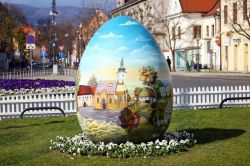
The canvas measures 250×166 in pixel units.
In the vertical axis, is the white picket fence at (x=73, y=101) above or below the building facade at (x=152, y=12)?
below

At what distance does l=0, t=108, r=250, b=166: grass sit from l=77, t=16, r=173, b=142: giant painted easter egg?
64cm

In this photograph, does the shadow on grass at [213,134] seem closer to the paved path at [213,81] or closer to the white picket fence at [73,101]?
the white picket fence at [73,101]

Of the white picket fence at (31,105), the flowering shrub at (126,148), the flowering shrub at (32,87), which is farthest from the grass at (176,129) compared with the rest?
the flowering shrub at (32,87)

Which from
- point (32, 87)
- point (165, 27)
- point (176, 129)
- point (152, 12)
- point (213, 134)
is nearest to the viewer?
point (213, 134)

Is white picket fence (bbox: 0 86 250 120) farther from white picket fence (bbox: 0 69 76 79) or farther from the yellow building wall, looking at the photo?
the yellow building wall

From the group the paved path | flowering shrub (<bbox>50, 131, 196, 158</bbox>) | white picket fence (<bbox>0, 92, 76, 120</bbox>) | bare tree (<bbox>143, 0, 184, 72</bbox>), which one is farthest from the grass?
bare tree (<bbox>143, 0, 184, 72</bbox>)

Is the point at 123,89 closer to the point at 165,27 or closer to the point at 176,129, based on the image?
the point at 176,129

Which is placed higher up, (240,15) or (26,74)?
(240,15)

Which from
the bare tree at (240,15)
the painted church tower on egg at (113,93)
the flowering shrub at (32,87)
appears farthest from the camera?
the bare tree at (240,15)

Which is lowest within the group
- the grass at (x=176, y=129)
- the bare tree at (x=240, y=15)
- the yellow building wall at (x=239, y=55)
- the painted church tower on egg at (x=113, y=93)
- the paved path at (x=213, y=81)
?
the grass at (x=176, y=129)

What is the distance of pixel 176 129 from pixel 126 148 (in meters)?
3.55

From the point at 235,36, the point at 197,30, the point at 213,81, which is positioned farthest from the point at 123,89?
the point at 197,30

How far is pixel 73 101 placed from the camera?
17.0 m

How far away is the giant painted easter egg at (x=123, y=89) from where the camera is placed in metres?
8.90
